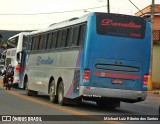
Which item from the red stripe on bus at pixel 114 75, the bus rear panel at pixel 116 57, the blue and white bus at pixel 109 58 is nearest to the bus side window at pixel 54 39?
the blue and white bus at pixel 109 58

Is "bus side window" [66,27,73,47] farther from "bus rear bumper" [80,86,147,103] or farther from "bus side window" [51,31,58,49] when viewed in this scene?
"bus rear bumper" [80,86,147,103]

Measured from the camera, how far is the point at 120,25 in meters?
17.6

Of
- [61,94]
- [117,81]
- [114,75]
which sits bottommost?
[61,94]

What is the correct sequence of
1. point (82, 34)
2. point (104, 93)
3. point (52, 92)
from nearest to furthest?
point (104, 93) < point (82, 34) < point (52, 92)

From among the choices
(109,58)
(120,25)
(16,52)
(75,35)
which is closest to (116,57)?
(109,58)

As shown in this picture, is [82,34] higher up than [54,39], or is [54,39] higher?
[54,39]

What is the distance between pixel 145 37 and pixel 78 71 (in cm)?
269

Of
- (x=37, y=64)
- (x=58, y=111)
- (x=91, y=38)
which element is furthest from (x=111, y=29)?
(x=37, y=64)

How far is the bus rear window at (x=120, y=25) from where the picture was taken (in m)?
17.5

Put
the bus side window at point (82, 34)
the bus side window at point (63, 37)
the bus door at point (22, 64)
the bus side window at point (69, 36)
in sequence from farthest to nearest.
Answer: the bus door at point (22, 64) → the bus side window at point (63, 37) → the bus side window at point (69, 36) → the bus side window at point (82, 34)

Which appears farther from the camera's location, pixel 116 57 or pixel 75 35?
pixel 75 35

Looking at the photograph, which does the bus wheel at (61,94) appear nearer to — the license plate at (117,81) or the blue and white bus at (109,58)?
the blue and white bus at (109,58)

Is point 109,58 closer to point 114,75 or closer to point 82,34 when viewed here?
point 114,75

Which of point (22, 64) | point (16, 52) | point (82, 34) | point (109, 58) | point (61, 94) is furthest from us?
point (16, 52)
